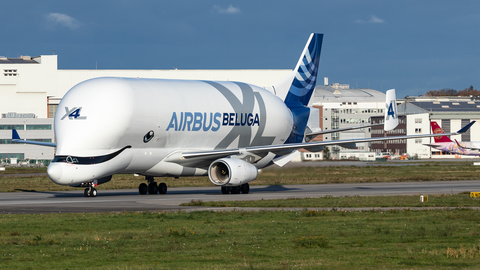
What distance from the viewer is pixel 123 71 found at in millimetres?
145500

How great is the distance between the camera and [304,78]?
4869cm

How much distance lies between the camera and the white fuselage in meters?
33.0

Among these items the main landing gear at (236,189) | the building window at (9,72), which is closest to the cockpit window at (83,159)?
the main landing gear at (236,189)

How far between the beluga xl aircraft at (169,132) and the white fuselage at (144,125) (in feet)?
0.18

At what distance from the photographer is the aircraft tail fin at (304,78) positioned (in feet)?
157

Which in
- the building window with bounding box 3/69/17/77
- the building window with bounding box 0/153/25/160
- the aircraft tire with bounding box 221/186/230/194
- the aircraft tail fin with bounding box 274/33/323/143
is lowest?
the aircraft tire with bounding box 221/186/230/194

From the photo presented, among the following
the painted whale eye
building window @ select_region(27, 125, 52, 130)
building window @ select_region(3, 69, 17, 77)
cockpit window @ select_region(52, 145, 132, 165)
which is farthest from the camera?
building window @ select_region(3, 69, 17, 77)

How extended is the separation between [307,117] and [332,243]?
31.8 m

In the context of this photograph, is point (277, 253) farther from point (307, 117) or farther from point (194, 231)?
point (307, 117)

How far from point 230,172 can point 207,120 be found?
415 cm

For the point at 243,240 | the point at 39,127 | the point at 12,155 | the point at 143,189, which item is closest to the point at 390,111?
the point at 143,189

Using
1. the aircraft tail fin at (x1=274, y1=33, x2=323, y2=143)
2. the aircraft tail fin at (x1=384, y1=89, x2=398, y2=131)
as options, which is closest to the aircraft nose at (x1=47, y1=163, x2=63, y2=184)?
the aircraft tail fin at (x1=274, y1=33, x2=323, y2=143)

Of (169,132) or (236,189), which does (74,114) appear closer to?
(169,132)

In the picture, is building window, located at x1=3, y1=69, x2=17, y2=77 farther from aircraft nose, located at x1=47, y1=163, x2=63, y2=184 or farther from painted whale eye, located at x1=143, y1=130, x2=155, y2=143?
aircraft nose, located at x1=47, y1=163, x2=63, y2=184
